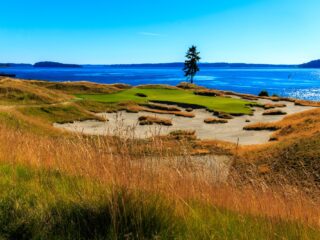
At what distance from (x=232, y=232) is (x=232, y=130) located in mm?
33828

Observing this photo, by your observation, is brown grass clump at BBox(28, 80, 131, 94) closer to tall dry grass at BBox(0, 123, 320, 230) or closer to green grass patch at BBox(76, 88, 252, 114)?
green grass patch at BBox(76, 88, 252, 114)

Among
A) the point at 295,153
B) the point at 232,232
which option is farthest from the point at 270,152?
the point at 232,232

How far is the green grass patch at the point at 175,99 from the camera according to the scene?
51.2 meters

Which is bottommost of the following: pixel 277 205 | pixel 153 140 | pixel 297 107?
pixel 297 107

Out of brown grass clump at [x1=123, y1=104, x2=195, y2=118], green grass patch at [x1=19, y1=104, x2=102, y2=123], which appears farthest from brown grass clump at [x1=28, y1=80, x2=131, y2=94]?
green grass patch at [x1=19, y1=104, x2=102, y2=123]

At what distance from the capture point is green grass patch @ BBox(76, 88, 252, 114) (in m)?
51.2

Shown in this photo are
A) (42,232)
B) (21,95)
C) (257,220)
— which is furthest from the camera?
(21,95)

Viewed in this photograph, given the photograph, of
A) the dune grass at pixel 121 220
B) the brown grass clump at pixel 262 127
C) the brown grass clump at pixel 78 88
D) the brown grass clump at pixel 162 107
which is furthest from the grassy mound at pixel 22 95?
the dune grass at pixel 121 220

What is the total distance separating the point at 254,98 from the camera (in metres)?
67.1

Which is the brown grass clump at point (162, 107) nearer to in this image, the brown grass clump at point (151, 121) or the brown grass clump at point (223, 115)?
the brown grass clump at point (223, 115)

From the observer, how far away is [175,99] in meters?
56.5

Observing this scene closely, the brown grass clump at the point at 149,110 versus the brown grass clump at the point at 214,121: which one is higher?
the brown grass clump at the point at 149,110

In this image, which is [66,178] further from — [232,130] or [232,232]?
[232,130]

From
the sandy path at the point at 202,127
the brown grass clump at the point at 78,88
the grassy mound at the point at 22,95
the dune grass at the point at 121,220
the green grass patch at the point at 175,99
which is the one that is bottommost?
the sandy path at the point at 202,127
